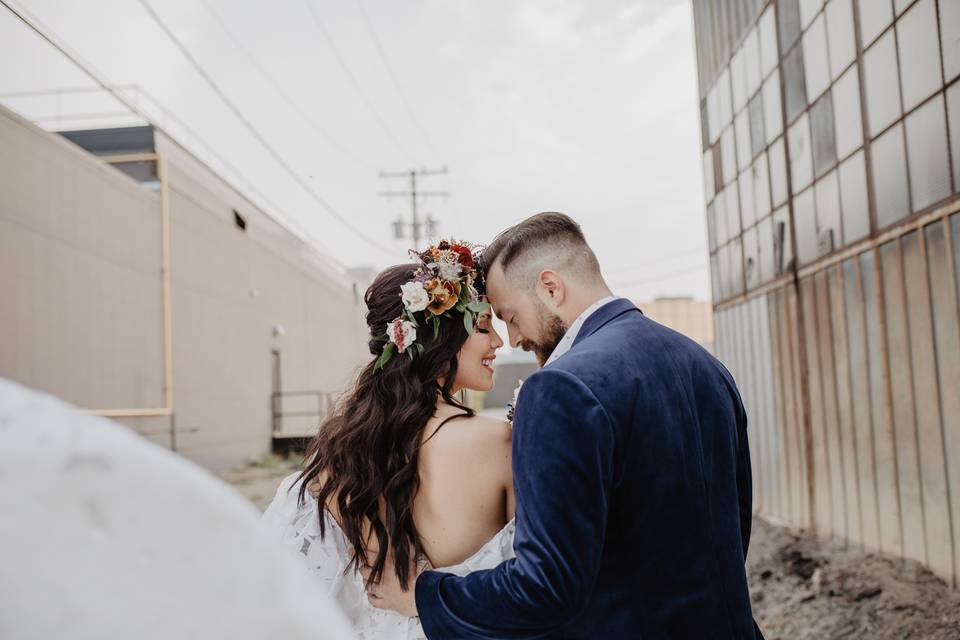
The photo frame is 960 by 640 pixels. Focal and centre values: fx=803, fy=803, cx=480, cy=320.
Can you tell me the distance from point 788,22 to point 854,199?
8.40ft

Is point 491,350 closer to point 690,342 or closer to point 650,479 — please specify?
point 690,342

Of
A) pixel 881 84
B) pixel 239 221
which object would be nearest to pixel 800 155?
pixel 881 84

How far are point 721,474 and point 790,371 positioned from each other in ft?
23.5

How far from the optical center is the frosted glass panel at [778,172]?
867 cm

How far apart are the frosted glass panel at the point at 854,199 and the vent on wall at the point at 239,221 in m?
15.0

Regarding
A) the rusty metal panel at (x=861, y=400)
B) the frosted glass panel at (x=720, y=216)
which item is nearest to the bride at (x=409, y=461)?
the rusty metal panel at (x=861, y=400)

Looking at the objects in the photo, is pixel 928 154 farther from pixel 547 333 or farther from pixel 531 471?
pixel 531 471

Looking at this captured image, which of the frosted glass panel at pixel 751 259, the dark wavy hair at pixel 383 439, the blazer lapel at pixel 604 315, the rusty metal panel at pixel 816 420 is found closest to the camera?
the blazer lapel at pixel 604 315

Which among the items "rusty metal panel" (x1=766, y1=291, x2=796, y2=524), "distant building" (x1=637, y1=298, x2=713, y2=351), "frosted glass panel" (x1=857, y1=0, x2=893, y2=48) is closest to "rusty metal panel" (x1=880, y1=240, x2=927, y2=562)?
"frosted glass panel" (x1=857, y1=0, x2=893, y2=48)

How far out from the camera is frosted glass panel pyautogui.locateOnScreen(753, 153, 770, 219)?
30.6 feet

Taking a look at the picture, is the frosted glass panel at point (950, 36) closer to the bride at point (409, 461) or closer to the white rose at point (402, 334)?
the bride at point (409, 461)

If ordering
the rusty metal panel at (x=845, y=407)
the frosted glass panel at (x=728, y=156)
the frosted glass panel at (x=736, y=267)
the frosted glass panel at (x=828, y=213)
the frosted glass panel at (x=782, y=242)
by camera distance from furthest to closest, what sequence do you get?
the frosted glass panel at (x=728, y=156) → the frosted glass panel at (x=736, y=267) → the frosted glass panel at (x=782, y=242) → the frosted glass panel at (x=828, y=213) → the rusty metal panel at (x=845, y=407)

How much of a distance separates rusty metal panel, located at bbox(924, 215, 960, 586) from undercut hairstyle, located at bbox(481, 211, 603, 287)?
3.67 meters

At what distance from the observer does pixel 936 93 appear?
209 inches
